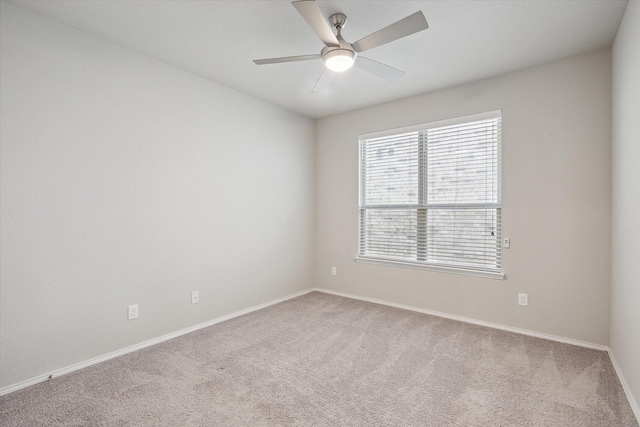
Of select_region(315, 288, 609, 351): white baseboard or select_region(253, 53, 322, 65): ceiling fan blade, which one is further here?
select_region(315, 288, 609, 351): white baseboard

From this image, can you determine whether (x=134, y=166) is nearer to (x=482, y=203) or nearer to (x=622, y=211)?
(x=482, y=203)

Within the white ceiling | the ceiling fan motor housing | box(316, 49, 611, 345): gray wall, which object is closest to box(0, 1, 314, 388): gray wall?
the white ceiling

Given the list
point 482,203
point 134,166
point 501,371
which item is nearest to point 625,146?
point 482,203

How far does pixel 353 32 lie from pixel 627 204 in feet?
7.52

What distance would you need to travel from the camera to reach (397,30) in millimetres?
1931

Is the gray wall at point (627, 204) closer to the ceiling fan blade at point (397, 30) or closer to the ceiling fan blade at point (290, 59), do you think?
the ceiling fan blade at point (397, 30)

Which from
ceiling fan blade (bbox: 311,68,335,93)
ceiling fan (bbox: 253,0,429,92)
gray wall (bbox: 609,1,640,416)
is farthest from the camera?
ceiling fan blade (bbox: 311,68,335,93)

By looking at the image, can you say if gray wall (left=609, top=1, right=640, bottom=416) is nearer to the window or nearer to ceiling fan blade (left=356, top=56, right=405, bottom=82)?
the window

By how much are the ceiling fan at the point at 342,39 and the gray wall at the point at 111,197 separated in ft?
4.31

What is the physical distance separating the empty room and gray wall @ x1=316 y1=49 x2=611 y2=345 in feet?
0.06

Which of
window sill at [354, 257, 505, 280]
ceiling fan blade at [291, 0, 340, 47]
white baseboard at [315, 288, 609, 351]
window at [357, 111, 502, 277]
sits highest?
ceiling fan blade at [291, 0, 340, 47]

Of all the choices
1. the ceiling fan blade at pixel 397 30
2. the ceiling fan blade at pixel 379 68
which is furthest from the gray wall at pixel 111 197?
the ceiling fan blade at pixel 397 30

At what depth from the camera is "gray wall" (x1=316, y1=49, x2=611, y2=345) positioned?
8.89ft

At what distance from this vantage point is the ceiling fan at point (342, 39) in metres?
1.78
